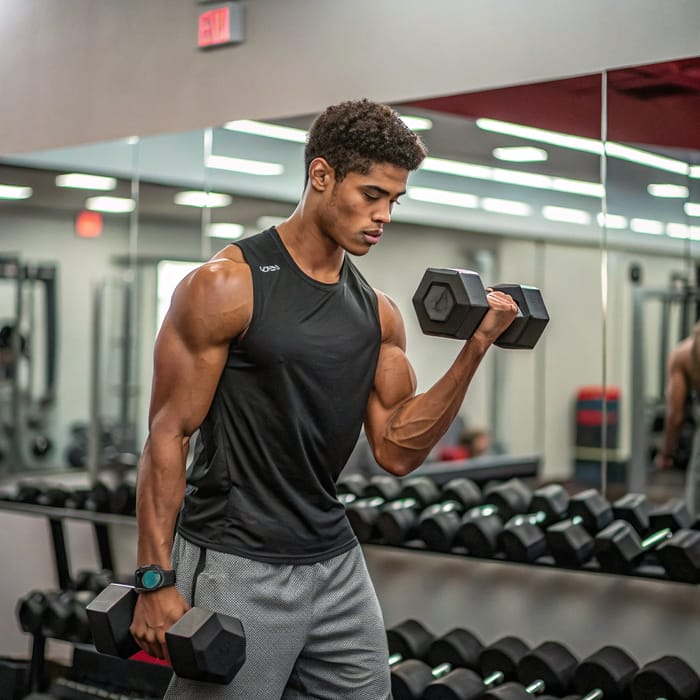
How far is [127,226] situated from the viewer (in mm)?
4340

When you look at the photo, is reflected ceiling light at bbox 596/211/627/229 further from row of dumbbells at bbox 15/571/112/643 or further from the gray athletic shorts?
row of dumbbells at bbox 15/571/112/643

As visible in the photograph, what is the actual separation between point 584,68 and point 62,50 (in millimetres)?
2180

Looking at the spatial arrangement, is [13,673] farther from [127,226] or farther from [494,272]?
[494,272]

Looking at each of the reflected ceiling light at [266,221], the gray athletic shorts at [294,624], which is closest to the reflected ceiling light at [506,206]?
the reflected ceiling light at [266,221]

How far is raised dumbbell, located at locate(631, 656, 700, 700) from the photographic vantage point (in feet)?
8.89

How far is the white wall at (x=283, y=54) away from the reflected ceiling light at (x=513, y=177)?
0.72 ft

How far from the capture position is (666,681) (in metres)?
2.71

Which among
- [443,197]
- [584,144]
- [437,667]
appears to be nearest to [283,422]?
[437,667]

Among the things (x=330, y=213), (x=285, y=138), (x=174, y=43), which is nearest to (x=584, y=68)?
(x=285, y=138)

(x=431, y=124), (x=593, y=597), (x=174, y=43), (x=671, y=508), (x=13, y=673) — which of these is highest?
(x=174, y=43)

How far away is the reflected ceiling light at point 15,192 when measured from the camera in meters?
4.58

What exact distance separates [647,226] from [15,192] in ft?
8.72

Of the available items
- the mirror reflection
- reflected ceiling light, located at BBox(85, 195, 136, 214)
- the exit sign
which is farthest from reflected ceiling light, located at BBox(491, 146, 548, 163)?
reflected ceiling light, located at BBox(85, 195, 136, 214)

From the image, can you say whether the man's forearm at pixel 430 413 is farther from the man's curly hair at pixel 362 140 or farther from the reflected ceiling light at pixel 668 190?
the reflected ceiling light at pixel 668 190
